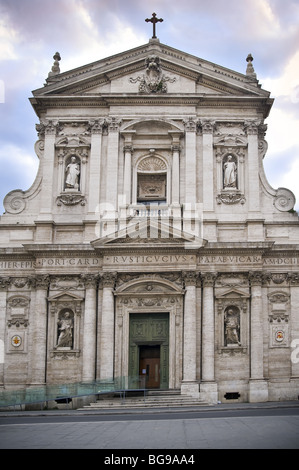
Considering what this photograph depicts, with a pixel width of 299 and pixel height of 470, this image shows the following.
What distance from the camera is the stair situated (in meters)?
24.4

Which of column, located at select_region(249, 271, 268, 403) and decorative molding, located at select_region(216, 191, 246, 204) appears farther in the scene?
decorative molding, located at select_region(216, 191, 246, 204)

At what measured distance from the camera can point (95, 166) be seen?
1148 inches

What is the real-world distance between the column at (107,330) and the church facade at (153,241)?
0.06 metres

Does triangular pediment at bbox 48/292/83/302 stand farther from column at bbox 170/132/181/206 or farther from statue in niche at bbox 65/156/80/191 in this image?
column at bbox 170/132/181/206

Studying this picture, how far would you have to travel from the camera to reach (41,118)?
99.7ft

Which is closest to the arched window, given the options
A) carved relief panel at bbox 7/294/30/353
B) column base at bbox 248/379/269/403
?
carved relief panel at bbox 7/294/30/353

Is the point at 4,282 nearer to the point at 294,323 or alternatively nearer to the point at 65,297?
the point at 65,297

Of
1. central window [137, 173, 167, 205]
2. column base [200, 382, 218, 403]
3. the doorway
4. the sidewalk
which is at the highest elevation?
central window [137, 173, 167, 205]

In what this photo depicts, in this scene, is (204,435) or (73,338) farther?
(73,338)

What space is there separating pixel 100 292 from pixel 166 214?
15.6 ft

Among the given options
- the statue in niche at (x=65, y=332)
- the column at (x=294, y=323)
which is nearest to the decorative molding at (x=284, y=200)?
the column at (x=294, y=323)
